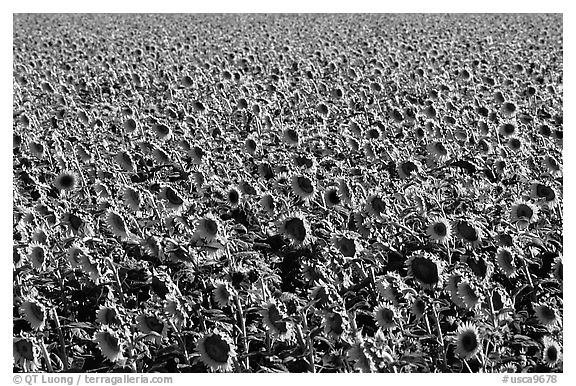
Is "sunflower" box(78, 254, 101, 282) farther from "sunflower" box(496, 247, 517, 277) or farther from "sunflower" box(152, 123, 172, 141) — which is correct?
"sunflower" box(152, 123, 172, 141)

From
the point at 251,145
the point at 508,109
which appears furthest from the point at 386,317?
the point at 508,109


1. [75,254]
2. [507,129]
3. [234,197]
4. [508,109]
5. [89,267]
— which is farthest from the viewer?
[508,109]

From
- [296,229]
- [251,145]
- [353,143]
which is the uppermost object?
[251,145]

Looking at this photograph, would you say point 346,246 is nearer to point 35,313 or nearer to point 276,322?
point 276,322

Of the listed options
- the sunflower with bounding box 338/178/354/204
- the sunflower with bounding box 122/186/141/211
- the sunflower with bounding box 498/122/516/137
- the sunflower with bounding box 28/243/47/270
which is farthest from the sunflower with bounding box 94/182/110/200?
the sunflower with bounding box 498/122/516/137

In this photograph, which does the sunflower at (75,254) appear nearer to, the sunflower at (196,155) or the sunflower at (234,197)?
the sunflower at (234,197)

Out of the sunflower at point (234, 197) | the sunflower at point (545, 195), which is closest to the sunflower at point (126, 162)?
the sunflower at point (234, 197)
